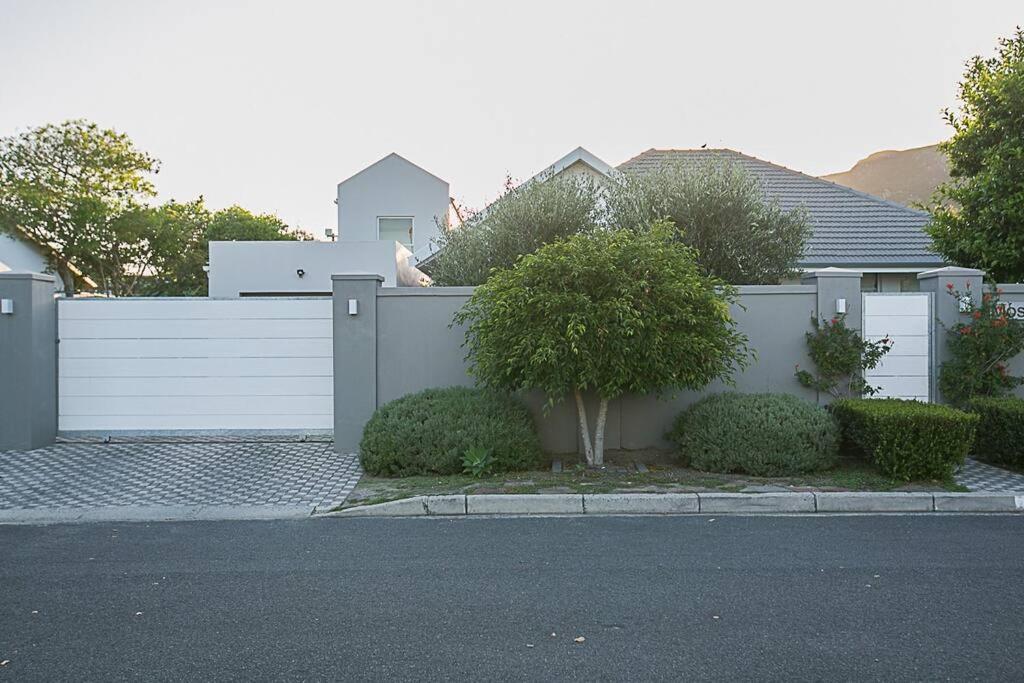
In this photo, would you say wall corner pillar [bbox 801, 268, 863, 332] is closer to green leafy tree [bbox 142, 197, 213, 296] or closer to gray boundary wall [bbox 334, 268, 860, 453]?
gray boundary wall [bbox 334, 268, 860, 453]

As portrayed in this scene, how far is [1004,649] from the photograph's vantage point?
384 cm

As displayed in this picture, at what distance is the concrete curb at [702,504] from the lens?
22.6ft

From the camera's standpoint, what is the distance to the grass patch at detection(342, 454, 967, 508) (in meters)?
7.24

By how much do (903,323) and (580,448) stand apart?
440 centimetres

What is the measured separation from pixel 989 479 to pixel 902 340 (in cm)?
239

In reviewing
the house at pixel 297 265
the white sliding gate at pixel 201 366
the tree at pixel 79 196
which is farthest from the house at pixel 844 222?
the tree at pixel 79 196

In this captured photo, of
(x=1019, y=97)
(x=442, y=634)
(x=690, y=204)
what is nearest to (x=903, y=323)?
(x=690, y=204)

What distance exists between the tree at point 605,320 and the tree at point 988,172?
18.6 feet

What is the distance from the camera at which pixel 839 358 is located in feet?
30.3

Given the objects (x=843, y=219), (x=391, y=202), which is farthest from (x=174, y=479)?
(x=391, y=202)

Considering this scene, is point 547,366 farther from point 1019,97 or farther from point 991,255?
point 1019,97

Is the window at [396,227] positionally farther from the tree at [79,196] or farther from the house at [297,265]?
the tree at [79,196]

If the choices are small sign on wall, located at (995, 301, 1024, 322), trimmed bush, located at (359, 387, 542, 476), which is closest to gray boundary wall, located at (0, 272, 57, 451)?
trimmed bush, located at (359, 387, 542, 476)

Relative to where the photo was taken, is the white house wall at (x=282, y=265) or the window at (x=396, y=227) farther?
the window at (x=396, y=227)
